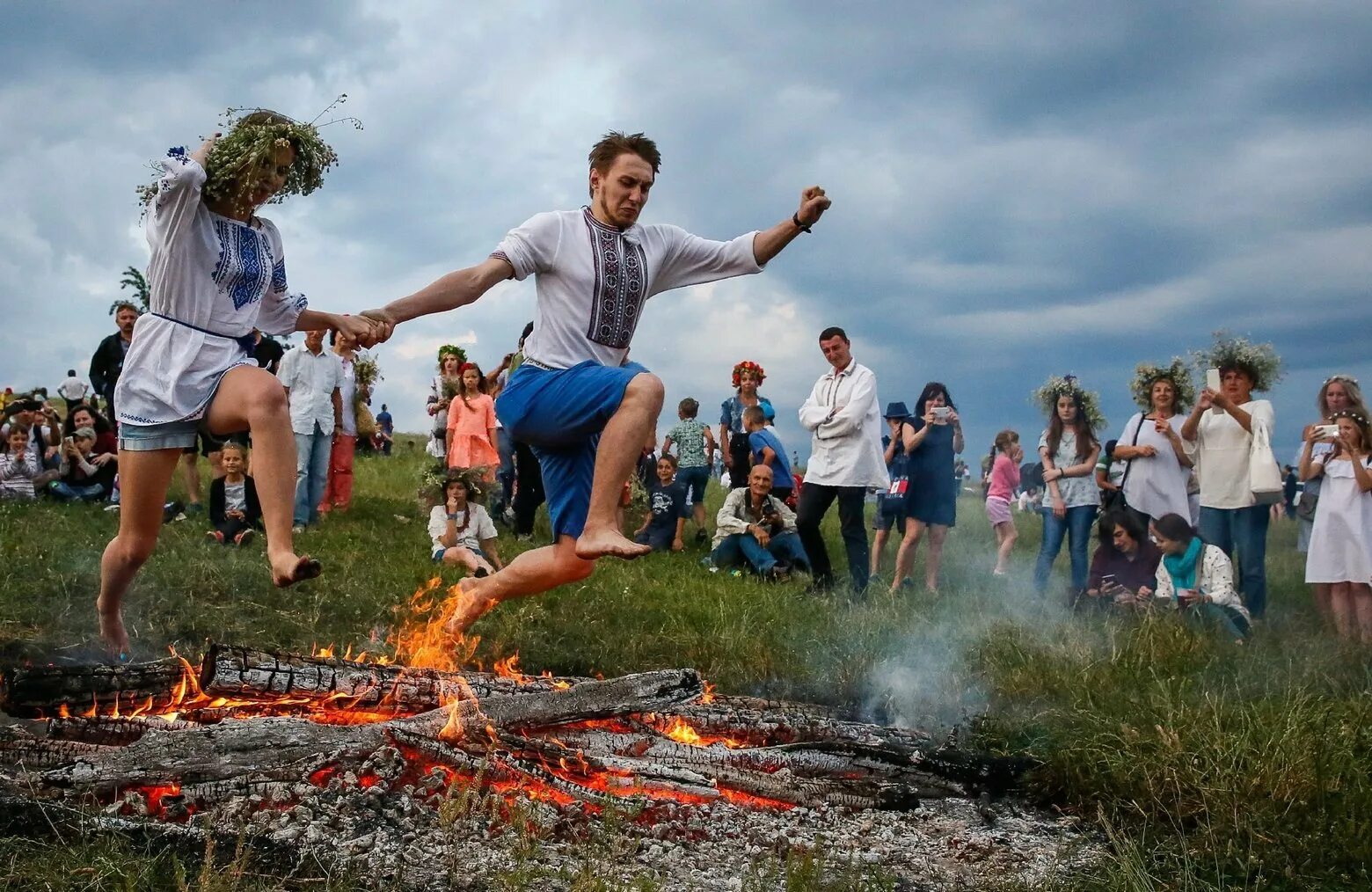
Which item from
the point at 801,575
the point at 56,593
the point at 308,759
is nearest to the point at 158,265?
the point at 308,759

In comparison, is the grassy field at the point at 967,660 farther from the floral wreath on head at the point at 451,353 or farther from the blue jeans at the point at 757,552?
the floral wreath on head at the point at 451,353

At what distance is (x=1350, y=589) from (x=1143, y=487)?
1.68 metres

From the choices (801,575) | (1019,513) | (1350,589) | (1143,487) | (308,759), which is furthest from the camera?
(1019,513)

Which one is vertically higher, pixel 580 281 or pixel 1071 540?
pixel 580 281

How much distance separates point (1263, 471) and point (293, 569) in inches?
272

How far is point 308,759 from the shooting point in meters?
3.85

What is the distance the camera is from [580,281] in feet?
16.8

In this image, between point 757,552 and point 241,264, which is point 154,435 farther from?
point 757,552

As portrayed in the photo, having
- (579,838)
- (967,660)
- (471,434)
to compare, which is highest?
(471,434)

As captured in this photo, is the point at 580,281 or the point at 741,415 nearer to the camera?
the point at 580,281

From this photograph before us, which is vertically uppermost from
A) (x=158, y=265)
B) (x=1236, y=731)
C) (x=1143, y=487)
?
(x=158, y=265)

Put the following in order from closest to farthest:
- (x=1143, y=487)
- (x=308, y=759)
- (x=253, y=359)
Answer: (x=308, y=759) → (x=253, y=359) → (x=1143, y=487)

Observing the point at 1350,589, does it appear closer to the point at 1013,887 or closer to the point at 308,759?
the point at 1013,887

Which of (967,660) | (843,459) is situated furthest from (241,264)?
(843,459)
